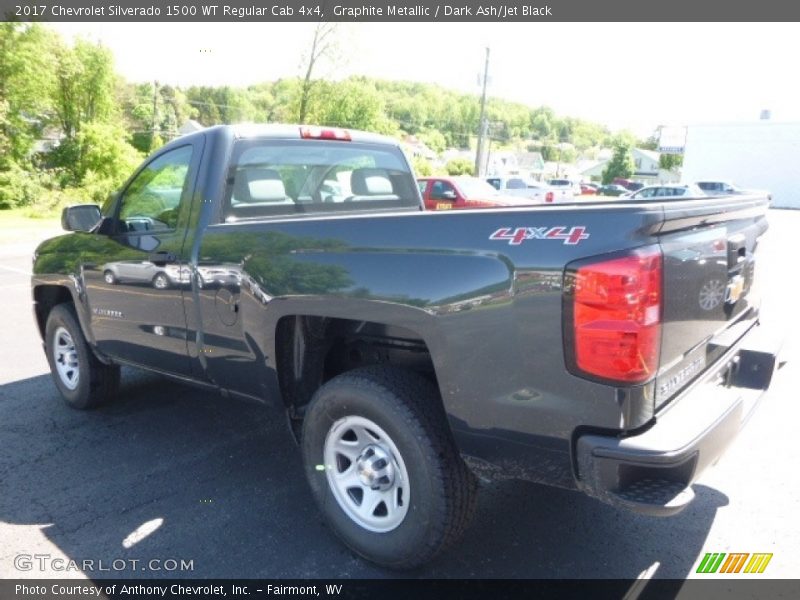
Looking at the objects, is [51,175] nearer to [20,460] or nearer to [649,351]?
[20,460]

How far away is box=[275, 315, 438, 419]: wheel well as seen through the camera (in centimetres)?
292

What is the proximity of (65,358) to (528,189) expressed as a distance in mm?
21096

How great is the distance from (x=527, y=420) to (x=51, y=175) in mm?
28868

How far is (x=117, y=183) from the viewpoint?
27.4 meters

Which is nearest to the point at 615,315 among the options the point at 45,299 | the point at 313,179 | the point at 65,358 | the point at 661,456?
the point at 661,456

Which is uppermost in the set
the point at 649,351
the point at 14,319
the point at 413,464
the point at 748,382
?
the point at 649,351

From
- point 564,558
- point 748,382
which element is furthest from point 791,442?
point 564,558

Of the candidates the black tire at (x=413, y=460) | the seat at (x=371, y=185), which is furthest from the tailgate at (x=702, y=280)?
the seat at (x=371, y=185)

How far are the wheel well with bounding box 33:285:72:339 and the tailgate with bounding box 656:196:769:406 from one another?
4280mm

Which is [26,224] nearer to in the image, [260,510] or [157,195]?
[157,195]

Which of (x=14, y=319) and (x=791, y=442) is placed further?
(x=14, y=319)

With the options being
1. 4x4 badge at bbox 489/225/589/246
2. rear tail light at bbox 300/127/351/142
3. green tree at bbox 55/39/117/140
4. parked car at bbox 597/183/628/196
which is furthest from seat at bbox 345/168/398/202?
parked car at bbox 597/183/628/196

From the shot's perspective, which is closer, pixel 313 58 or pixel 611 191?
pixel 313 58

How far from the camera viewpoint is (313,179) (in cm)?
387
